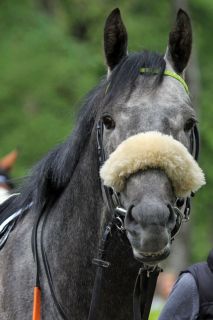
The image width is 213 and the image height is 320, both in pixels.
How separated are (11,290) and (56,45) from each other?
12.1m

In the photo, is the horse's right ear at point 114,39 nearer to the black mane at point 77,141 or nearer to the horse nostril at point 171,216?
the black mane at point 77,141

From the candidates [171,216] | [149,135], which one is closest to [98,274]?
[171,216]

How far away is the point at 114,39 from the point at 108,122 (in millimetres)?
505

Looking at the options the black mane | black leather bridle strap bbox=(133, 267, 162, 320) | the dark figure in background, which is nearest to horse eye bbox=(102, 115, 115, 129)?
the black mane

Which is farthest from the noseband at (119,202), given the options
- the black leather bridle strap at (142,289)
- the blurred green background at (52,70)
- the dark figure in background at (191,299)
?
the blurred green background at (52,70)

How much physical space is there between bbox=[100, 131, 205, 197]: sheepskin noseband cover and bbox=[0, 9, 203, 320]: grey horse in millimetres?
38

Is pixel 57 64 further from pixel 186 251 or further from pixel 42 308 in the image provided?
Result: pixel 42 308

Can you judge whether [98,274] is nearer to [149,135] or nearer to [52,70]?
[149,135]

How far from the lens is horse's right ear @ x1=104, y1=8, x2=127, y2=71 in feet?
16.8

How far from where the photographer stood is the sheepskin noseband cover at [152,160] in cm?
467

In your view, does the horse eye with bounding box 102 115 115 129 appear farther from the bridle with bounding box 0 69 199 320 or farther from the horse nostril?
the horse nostril

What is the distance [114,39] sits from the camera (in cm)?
514

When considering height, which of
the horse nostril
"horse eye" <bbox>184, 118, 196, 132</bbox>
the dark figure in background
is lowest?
the dark figure in background

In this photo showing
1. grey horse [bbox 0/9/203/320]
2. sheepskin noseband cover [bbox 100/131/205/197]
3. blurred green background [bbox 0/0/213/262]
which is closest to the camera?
sheepskin noseband cover [bbox 100/131/205/197]
